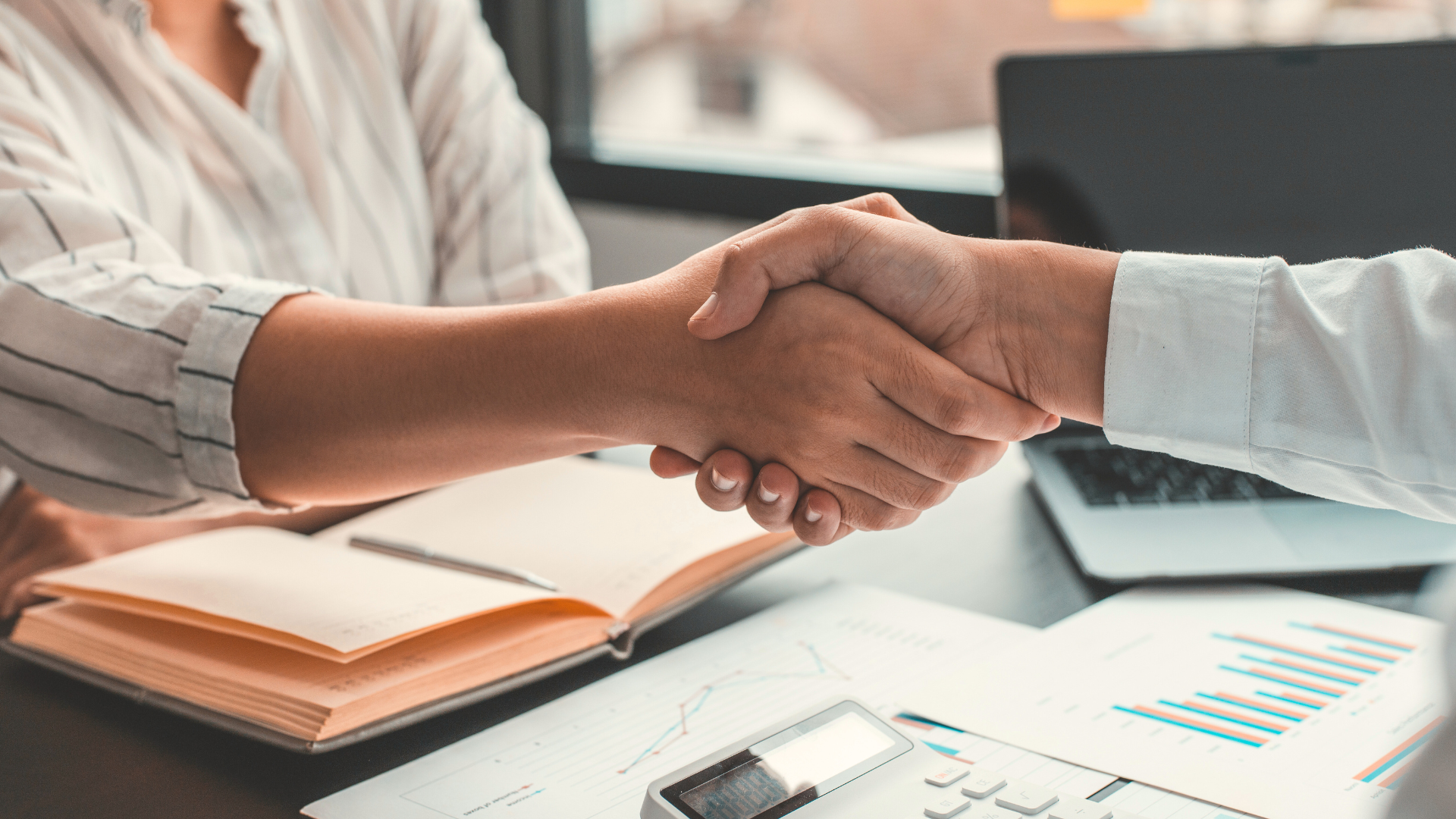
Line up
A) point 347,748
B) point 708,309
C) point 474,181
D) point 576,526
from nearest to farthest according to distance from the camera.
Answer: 1. point 347,748
2. point 708,309
3. point 576,526
4. point 474,181

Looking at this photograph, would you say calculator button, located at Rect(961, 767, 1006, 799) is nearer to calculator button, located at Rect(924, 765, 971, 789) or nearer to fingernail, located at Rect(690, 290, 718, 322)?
calculator button, located at Rect(924, 765, 971, 789)

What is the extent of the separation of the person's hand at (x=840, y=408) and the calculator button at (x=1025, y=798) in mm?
279

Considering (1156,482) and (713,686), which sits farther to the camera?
(1156,482)

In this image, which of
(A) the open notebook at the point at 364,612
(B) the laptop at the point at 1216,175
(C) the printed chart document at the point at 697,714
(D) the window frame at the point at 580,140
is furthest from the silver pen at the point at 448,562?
(D) the window frame at the point at 580,140

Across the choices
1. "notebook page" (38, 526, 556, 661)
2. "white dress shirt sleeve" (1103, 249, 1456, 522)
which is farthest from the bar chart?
"notebook page" (38, 526, 556, 661)

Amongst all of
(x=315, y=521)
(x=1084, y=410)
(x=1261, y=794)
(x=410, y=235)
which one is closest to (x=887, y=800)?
(x=1261, y=794)

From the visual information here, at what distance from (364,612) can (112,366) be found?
26cm

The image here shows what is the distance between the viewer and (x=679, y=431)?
0.78 m

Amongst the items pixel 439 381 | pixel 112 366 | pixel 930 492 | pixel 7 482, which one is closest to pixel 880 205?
pixel 930 492

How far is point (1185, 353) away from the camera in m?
0.67

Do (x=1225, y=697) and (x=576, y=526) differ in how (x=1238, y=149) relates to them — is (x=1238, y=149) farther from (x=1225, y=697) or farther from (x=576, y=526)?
(x=576, y=526)

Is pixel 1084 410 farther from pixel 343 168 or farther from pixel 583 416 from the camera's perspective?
pixel 343 168

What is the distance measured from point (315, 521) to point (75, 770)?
40cm

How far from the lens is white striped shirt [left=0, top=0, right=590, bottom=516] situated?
74 centimetres
